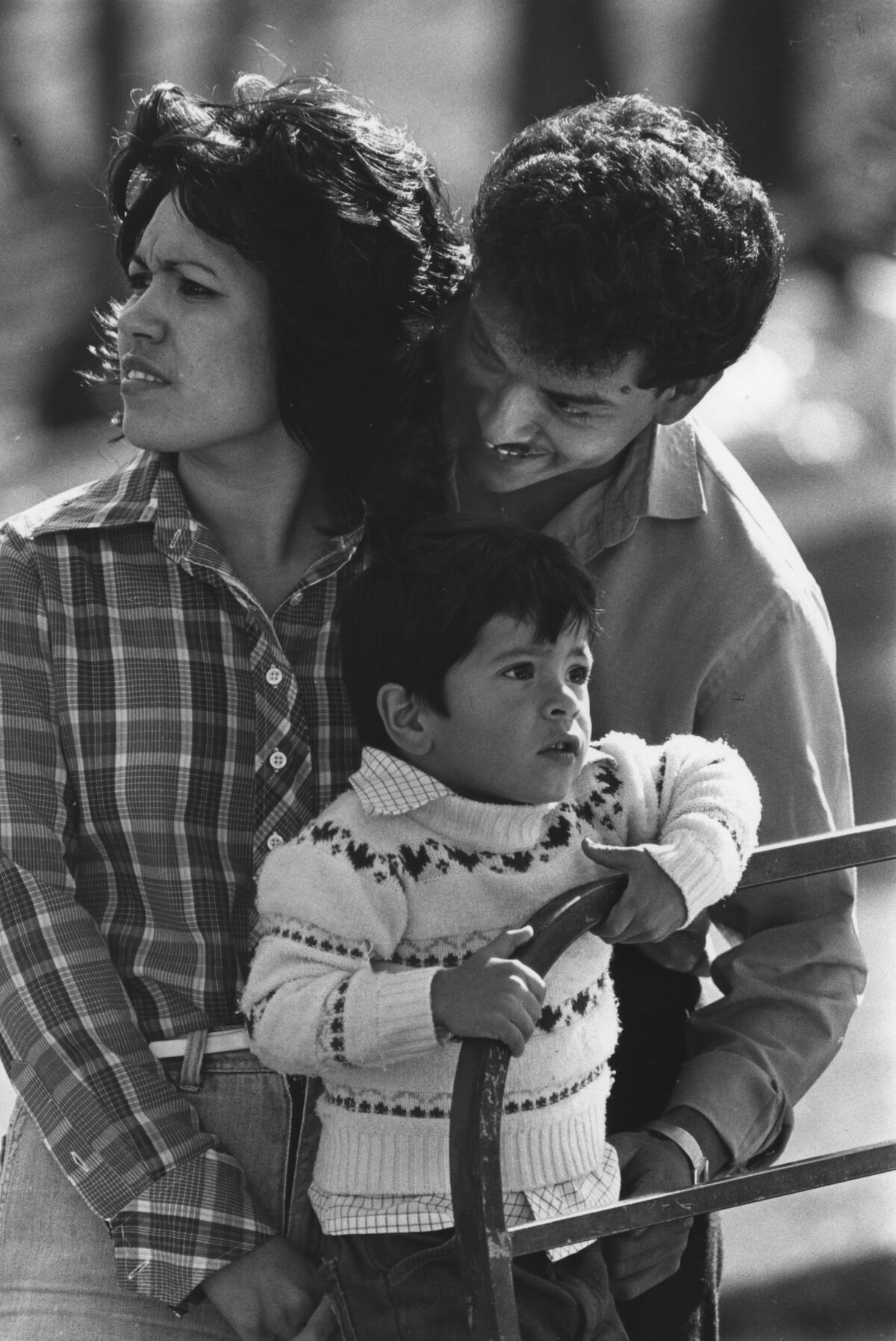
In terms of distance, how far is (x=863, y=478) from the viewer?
4.68m

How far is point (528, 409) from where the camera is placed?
1992 millimetres

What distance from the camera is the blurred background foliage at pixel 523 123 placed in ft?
12.5

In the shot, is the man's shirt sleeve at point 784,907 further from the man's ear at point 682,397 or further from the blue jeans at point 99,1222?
the blue jeans at point 99,1222

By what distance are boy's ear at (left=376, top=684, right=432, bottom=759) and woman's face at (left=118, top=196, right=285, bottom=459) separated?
424mm

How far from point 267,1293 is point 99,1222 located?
208 mm

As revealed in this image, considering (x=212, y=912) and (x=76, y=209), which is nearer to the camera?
(x=212, y=912)

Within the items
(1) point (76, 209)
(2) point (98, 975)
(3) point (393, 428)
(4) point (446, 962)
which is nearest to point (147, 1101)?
(2) point (98, 975)

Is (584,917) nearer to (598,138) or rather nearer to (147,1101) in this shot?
(147,1101)

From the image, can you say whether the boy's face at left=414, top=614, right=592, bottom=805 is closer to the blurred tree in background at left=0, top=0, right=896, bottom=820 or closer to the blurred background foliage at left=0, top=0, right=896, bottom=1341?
the blurred background foliage at left=0, top=0, right=896, bottom=1341

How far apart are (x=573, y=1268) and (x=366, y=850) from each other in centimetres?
46

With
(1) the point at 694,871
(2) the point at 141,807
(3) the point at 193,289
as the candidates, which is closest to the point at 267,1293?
(2) the point at 141,807

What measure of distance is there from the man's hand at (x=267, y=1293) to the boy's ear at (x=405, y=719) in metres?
0.55

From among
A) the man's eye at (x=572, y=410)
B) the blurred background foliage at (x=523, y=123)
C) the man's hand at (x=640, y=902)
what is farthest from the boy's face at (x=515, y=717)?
the blurred background foliage at (x=523, y=123)

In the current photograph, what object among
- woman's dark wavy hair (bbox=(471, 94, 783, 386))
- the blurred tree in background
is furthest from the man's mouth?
the blurred tree in background
